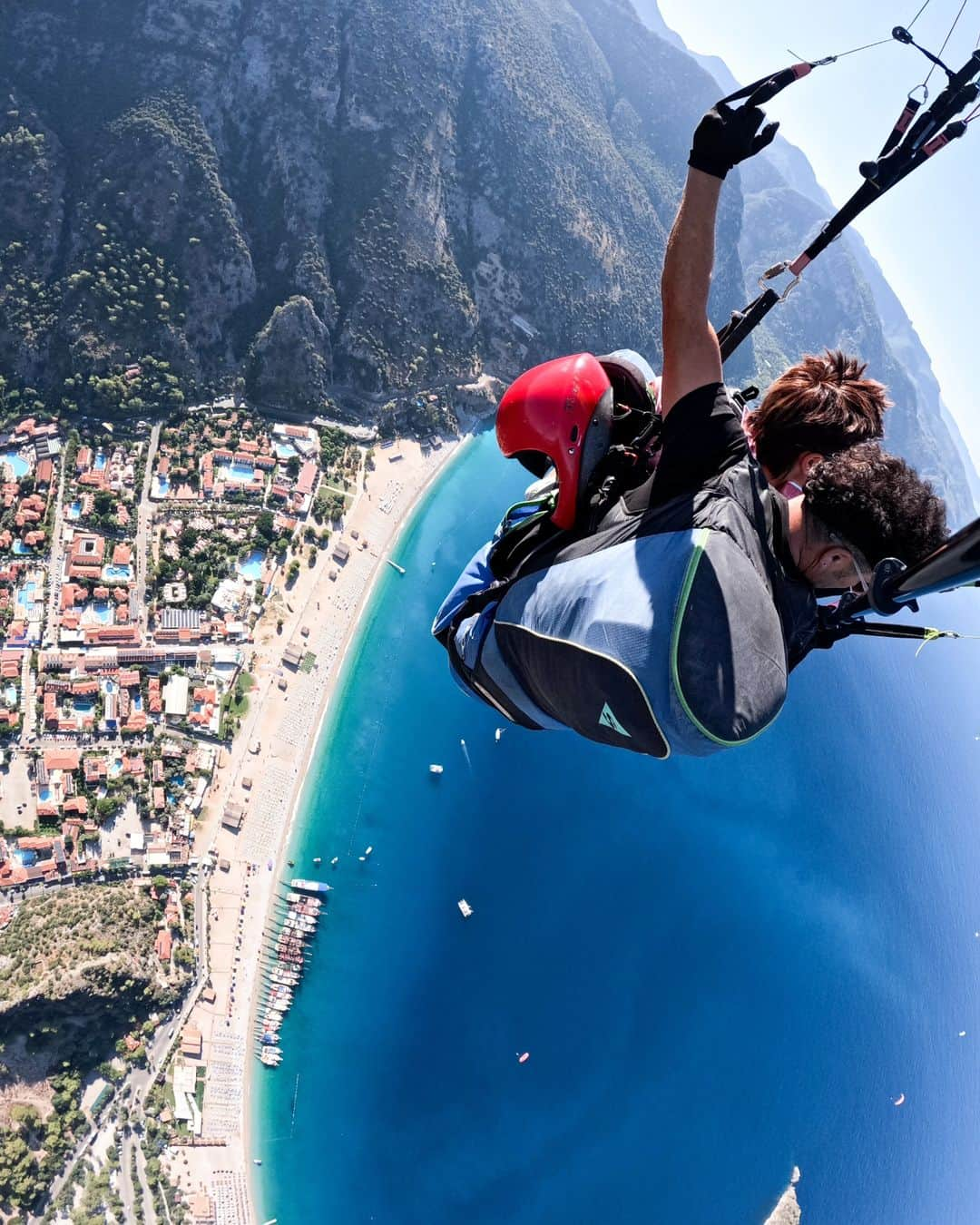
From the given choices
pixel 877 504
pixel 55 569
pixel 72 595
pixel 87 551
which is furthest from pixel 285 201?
pixel 877 504

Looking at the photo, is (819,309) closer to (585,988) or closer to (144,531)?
(144,531)

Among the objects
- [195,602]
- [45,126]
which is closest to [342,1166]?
[195,602]

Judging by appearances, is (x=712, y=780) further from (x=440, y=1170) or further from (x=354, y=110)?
(x=354, y=110)

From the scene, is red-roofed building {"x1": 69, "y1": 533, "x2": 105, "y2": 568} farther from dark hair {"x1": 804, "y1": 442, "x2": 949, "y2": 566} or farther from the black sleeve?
dark hair {"x1": 804, "y1": 442, "x2": 949, "y2": 566}

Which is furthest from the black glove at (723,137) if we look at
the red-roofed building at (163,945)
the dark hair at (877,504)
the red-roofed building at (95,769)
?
the red-roofed building at (95,769)

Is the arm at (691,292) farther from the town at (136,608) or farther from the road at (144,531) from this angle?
the road at (144,531)

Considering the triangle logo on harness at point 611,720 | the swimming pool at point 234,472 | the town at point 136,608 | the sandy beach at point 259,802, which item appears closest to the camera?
the triangle logo on harness at point 611,720
